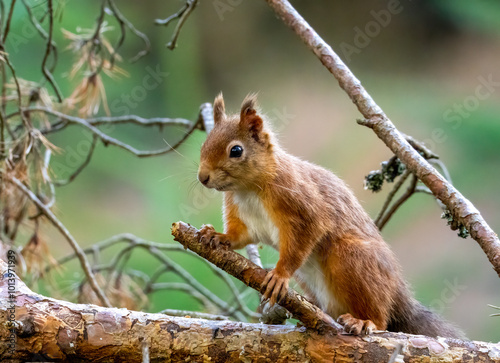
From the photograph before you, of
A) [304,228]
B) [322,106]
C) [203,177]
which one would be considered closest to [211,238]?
[203,177]

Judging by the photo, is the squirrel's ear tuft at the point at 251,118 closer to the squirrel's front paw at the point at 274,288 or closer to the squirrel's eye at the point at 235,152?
the squirrel's eye at the point at 235,152

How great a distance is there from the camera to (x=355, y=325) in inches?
61.4

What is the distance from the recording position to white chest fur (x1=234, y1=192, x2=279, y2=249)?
179 cm

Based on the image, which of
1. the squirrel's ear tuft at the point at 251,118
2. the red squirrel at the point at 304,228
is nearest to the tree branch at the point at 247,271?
the red squirrel at the point at 304,228

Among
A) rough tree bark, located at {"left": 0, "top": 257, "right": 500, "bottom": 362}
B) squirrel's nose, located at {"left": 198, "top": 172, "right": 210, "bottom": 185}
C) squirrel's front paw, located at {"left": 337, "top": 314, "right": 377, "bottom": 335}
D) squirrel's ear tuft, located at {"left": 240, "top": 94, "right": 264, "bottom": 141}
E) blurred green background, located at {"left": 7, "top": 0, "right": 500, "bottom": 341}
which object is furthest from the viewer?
blurred green background, located at {"left": 7, "top": 0, "right": 500, "bottom": 341}

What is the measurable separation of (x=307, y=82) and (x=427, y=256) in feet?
4.86

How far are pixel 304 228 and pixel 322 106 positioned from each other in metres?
2.34

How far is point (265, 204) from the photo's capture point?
1.77m

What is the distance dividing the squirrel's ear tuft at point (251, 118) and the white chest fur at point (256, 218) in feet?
0.65

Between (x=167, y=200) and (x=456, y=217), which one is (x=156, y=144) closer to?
(x=167, y=200)

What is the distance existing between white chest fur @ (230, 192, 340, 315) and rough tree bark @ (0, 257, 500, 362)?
0.36 metres

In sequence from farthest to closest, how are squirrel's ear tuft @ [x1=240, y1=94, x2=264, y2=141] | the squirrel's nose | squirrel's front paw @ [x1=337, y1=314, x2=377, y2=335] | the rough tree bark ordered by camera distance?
squirrel's ear tuft @ [x1=240, y1=94, x2=264, y2=141], the squirrel's nose, squirrel's front paw @ [x1=337, y1=314, x2=377, y2=335], the rough tree bark

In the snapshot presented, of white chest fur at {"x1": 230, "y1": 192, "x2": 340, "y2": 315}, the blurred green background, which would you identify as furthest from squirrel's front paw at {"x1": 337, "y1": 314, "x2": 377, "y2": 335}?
the blurred green background

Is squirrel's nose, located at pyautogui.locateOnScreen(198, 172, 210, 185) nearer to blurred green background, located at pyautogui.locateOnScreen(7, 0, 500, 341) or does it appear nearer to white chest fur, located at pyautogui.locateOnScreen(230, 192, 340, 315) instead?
white chest fur, located at pyautogui.locateOnScreen(230, 192, 340, 315)
